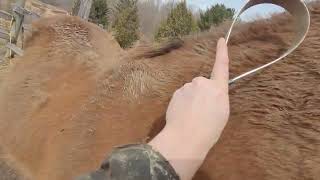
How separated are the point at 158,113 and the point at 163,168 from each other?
3.86 ft

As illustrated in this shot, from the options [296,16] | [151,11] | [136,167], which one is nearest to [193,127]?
[136,167]

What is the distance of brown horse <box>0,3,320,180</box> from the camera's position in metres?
1.88

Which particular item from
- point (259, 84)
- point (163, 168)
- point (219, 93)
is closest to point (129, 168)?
point (163, 168)

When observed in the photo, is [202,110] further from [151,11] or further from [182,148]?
[151,11]

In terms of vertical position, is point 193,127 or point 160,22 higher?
point 193,127

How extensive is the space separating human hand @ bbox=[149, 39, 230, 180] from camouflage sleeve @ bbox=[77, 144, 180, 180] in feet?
0.09

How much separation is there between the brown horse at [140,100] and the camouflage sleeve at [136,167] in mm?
643

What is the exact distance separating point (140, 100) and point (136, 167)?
143 cm

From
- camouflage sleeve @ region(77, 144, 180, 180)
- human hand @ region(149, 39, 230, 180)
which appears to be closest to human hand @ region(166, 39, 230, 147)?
human hand @ region(149, 39, 230, 180)

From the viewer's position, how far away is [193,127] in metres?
1.34

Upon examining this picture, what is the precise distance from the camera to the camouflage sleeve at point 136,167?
1.26 m

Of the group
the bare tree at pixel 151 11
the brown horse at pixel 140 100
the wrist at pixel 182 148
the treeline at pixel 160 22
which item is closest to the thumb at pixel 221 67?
the wrist at pixel 182 148

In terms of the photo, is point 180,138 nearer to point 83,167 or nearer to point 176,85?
point 176,85

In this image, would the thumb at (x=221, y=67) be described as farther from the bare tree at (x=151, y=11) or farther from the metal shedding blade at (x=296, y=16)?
the bare tree at (x=151, y=11)
